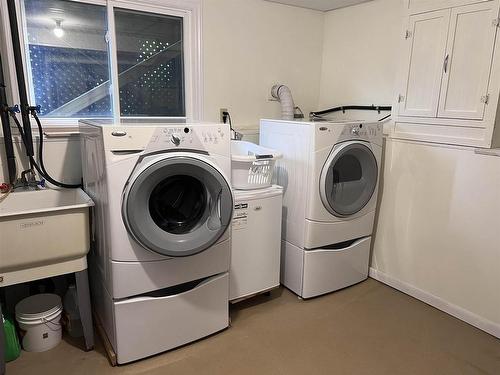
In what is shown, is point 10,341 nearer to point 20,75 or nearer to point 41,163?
point 41,163

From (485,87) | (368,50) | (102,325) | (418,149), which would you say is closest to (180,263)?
(102,325)

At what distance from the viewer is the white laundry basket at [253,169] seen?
7.25 ft

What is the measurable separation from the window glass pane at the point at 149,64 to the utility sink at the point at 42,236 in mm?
1067

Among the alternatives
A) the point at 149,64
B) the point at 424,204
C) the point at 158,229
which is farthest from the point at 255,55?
the point at 158,229

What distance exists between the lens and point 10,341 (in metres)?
1.87

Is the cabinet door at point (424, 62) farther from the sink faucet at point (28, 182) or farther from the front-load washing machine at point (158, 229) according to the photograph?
the sink faucet at point (28, 182)

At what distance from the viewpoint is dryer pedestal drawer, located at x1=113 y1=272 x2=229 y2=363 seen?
5.99 feet

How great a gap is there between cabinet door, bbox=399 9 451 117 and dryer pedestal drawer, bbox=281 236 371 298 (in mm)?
1040

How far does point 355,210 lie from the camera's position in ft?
8.42

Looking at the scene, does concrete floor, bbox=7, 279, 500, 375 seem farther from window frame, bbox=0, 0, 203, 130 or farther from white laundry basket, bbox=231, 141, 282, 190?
window frame, bbox=0, 0, 203, 130

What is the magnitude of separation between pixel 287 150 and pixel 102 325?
62.6 inches

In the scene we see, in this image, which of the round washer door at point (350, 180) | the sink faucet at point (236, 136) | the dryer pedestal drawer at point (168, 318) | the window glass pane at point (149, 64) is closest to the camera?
the dryer pedestal drawer at point (168, 318)

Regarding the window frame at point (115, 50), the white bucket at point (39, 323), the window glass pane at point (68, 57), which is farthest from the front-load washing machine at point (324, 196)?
the white bucket at point (39, 323)

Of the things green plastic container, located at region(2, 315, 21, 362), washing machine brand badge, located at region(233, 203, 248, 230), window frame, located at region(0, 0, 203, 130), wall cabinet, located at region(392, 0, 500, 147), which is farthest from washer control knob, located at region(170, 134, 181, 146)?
wall cabinet, located at region(392, 0, 500, 147)
